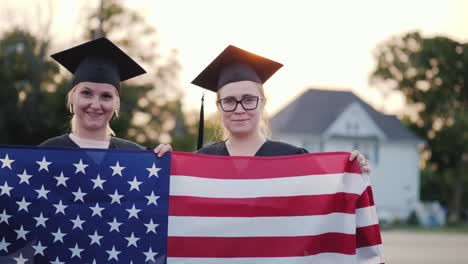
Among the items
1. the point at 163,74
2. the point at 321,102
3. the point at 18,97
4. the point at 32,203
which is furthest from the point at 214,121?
the point at 321,102

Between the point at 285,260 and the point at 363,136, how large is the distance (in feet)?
119

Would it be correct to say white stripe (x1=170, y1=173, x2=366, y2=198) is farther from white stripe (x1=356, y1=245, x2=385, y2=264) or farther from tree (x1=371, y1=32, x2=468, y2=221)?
tree (x1=371, y1=32, x2=468, y2=221)

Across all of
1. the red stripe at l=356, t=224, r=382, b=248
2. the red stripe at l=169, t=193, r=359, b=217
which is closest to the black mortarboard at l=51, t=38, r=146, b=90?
the red stripe at l=169, t=193, r=359, b=217

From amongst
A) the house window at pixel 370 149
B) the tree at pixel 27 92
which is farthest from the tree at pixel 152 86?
the house window at pixel 370 149

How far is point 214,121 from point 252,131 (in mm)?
467

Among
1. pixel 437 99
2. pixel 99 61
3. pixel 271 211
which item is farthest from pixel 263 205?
pixel 437 99

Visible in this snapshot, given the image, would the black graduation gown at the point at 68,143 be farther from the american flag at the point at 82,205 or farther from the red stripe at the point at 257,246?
the red stripe at the point at 257,246

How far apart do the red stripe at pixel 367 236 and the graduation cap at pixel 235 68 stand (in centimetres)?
125

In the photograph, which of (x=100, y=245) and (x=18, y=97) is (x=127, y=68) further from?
(x=18, y=97)

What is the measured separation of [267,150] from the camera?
4.61m

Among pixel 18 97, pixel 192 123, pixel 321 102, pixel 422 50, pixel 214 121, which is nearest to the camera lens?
pixel 214 121

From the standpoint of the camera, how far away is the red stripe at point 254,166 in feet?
14.7

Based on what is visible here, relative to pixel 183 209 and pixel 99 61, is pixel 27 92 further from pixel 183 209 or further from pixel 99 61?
pixel 183 209

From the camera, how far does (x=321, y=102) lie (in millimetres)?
40656
